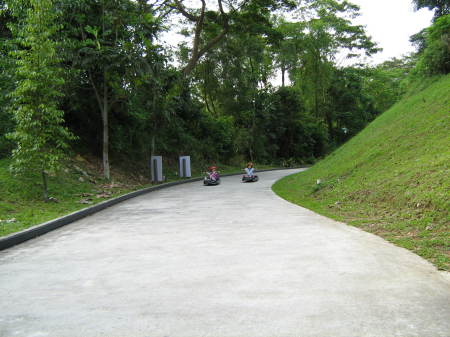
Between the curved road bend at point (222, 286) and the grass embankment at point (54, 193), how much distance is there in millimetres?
2670

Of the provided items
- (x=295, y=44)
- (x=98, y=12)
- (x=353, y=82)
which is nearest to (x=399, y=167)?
(x=98, y=12)

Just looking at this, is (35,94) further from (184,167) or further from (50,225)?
(184,167)

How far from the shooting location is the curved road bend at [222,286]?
137 inches

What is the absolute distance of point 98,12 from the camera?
811 inches

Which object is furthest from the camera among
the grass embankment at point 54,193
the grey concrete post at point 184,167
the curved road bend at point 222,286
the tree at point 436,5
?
the grey concrete post at point 184,167

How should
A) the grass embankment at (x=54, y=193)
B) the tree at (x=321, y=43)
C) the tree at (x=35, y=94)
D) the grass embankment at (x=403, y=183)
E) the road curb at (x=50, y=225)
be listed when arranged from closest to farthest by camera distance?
1. the grass embankment at (x=403, y=183)
2. the road curb at (x=50, y=225)
3. the grass embankment at (x=54, y=193)
4. the tree at (x=35, y=94)
5. the tree at (x=321, y=43)

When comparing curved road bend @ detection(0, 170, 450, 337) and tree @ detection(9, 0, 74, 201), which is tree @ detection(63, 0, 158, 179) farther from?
curved road bend @ detection(0, 170, 450, 337)

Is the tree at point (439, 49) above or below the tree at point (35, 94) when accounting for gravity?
above

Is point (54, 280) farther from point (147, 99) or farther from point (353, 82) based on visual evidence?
point (353, 82)

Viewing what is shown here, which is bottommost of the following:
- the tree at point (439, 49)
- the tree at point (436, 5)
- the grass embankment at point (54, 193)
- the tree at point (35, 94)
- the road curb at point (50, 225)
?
the road curb at point (50, 225)

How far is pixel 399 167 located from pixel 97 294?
10.5m

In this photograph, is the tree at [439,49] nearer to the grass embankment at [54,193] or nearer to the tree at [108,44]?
the tree at [108,44]

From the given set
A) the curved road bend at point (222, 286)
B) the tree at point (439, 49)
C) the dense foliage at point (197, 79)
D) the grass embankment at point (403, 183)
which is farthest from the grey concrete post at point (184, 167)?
the curved road bend at point (222, 286)

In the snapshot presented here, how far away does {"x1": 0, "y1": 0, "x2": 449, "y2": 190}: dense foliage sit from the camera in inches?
687
